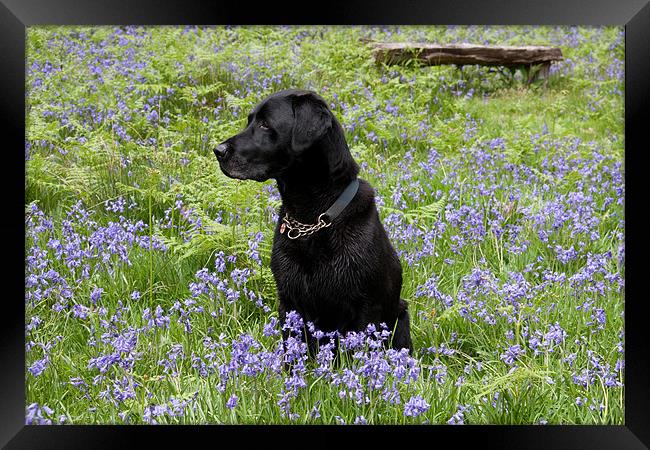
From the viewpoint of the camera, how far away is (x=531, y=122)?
7.14m

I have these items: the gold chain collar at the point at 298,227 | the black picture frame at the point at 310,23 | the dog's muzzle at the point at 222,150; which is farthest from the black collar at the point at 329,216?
the black picture frame at the point at 310,23

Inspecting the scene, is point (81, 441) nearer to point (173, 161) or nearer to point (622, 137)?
point (173, 161)

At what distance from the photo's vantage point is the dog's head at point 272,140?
14.8 feet

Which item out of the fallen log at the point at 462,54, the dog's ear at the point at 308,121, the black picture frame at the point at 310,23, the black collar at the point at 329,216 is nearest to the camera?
the black picture frame at the point at 310,23

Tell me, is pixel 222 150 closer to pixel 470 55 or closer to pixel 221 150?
pixel 221 150

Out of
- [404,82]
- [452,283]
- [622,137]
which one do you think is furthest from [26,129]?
[404,82]

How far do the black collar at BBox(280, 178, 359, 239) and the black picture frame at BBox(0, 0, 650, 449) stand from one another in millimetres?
931

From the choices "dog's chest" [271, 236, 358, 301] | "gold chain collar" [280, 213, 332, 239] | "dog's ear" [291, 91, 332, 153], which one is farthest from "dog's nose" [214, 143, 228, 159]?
"dog's chest" [271, 236, 358, 301]

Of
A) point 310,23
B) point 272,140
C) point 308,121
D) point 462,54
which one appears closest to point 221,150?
point 272,140

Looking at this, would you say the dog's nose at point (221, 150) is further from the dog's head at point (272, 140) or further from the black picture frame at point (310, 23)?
the black picture frame at point (310, 23)

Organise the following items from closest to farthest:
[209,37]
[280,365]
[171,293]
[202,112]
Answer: [280,365] → [171,293] → [209,37] → [202,112]

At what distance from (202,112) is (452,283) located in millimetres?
2702

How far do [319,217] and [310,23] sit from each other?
3.57ft

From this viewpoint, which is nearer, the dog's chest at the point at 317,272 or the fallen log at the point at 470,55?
the dog's chest at the point at 317,272
